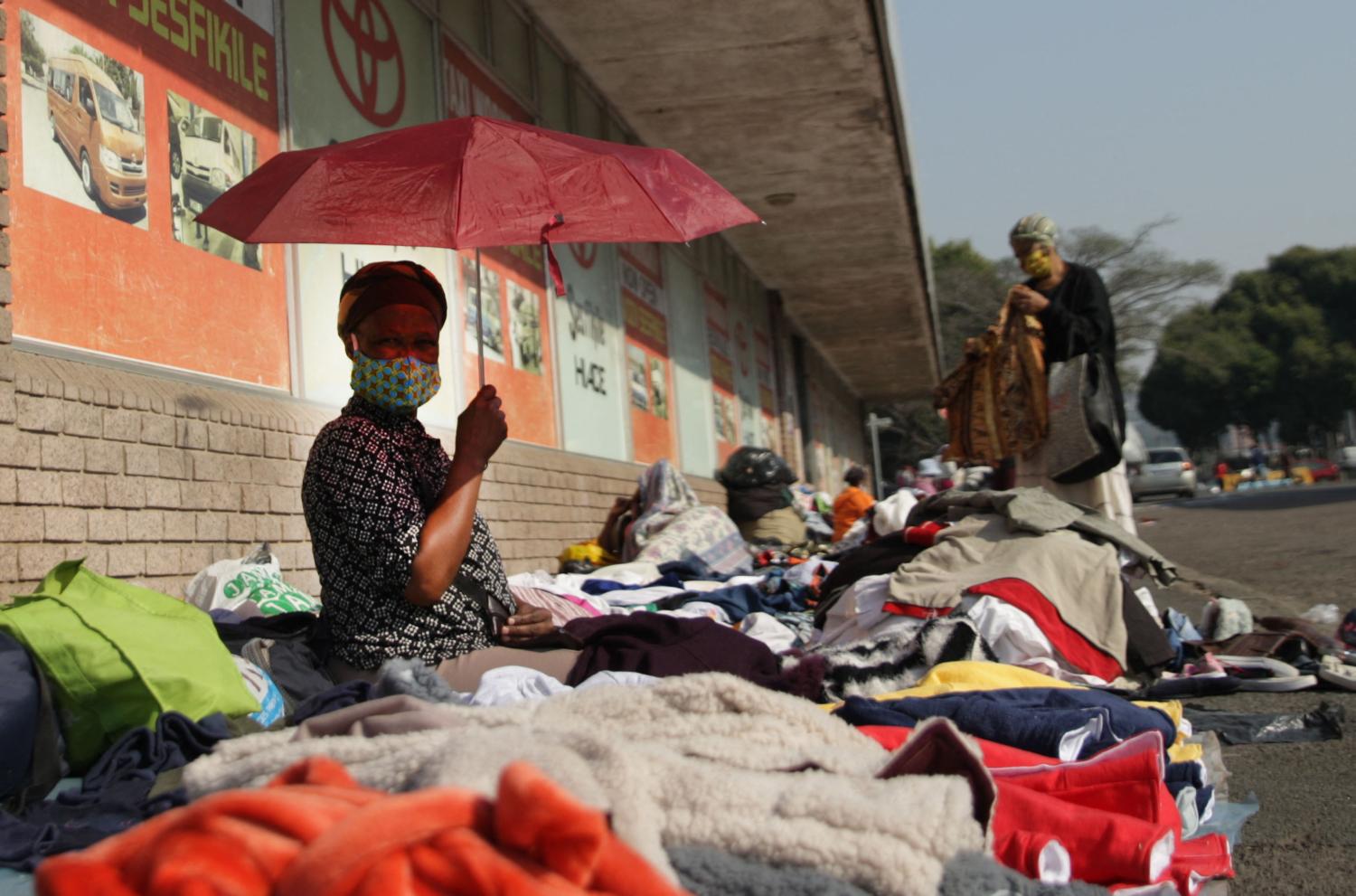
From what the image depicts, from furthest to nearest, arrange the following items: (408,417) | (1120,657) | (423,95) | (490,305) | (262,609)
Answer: (490,305) < (423,95) < (262,609) < (1120,657) < (408,417)

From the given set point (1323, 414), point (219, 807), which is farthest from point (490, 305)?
point (1323, 414)

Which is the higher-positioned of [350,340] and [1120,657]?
[350,340]

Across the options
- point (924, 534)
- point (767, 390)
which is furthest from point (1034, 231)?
point (767, 390)

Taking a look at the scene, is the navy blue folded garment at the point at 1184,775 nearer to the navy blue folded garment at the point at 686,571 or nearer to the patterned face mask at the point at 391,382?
the patterned face mask at the point at 391,382

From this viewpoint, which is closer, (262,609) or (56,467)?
(56,467)

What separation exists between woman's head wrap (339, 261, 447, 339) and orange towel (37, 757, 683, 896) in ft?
8.67

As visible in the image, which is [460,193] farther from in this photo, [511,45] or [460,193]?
[511,45]

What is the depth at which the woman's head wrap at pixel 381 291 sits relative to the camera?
3.84 meters

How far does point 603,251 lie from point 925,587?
7290 mm

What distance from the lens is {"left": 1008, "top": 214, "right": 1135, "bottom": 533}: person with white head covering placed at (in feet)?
21.2

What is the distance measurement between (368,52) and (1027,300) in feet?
12.1

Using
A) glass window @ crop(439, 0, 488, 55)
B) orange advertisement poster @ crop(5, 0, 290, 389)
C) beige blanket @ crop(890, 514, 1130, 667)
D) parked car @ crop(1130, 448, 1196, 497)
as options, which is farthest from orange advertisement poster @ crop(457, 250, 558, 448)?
parked car @ crop(1130, 448, 1196, 497)

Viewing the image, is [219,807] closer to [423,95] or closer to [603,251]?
[423,95]

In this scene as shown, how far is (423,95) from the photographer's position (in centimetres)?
807
